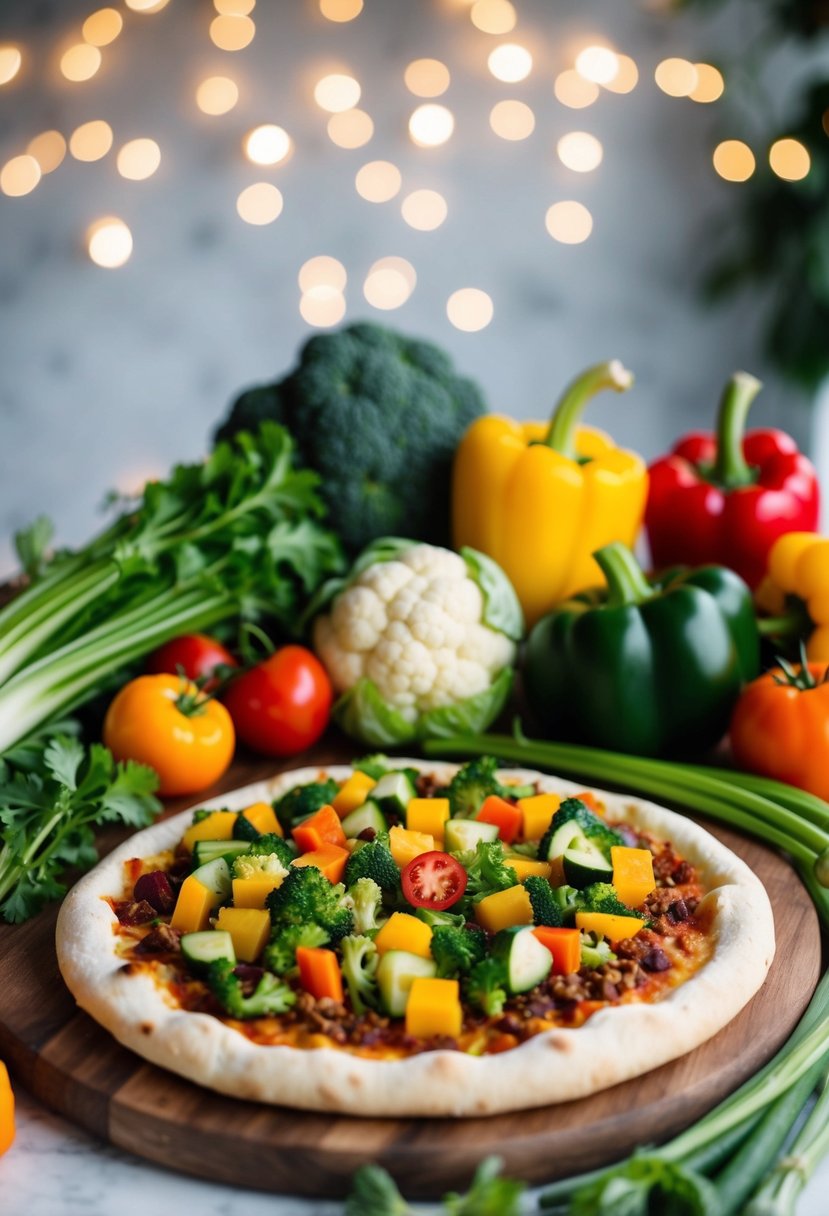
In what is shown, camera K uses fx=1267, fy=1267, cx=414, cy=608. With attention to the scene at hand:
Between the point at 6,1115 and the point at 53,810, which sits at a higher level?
the point at 53,810

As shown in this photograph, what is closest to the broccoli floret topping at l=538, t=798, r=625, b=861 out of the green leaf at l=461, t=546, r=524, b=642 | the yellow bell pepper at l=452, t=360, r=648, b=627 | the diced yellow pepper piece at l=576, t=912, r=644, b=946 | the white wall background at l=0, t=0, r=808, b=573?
the diced yellow pepper piece at l=576, t=912, r=644, b=946

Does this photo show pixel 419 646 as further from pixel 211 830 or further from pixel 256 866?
pixel 256 866

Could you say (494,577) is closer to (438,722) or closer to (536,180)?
(438,722)

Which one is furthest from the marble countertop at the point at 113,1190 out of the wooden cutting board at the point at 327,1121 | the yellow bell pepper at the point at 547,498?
the yellow bell pepper at the point at 547,498

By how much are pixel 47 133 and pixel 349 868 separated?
4.56 metres

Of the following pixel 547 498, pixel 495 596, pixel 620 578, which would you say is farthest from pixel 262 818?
pixel 547 498

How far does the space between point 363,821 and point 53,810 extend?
0.70 meters

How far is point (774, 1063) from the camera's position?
2240 mm

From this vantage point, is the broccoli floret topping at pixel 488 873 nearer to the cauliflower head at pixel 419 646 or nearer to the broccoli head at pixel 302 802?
the broccoli head at pixel 302 802

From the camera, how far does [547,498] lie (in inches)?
154

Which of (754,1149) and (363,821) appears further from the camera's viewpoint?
(363,821)

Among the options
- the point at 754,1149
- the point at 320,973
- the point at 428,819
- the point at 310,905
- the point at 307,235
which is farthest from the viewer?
the point at 307,235

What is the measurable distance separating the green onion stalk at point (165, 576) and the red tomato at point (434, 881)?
1101mm

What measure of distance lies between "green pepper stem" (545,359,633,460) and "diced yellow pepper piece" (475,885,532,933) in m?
1.83
